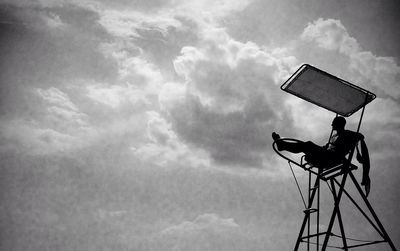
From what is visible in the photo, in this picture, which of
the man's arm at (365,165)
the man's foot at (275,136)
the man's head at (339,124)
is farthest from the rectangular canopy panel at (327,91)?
the man's foot at (275,136)

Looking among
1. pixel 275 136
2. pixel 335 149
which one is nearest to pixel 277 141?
pixel 275 136

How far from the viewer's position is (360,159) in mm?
7953

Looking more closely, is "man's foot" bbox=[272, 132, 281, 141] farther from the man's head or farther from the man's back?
the man's head

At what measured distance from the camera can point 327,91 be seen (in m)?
8.43

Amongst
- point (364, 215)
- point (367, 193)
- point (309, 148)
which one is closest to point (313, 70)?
point (309, 148)

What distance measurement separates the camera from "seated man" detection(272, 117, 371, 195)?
6.92m

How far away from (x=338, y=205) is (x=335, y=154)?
1691mm

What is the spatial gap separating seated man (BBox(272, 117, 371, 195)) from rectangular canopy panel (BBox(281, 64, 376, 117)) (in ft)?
3.38

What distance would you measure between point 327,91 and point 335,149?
207 centimetres

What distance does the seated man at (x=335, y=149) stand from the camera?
22.7 ft

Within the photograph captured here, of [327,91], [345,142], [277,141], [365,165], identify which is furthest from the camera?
[327,91]

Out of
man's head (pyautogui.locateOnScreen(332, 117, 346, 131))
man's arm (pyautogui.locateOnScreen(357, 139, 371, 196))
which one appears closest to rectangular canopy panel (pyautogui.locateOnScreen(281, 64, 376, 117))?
man's head (pyautogui.locateOnScreen(332, 117, 346, 131))

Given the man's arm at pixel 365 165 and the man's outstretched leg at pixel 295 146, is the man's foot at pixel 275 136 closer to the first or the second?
the man's outstretched leg at pixel 295 146

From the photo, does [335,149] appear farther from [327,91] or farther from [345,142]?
[327,91]
